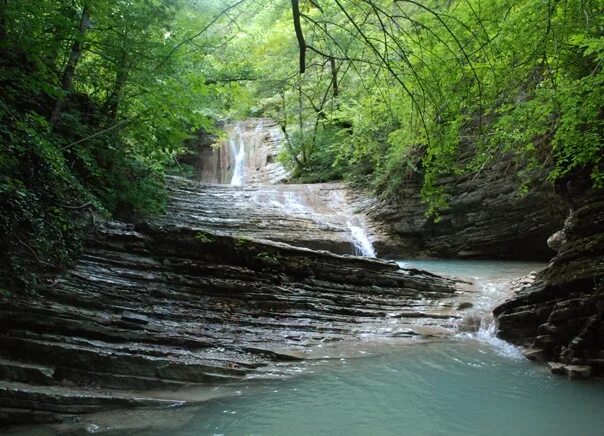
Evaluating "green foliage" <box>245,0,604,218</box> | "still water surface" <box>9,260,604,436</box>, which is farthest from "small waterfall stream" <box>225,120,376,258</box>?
"still water surface" <box>9,260,604,436</box>

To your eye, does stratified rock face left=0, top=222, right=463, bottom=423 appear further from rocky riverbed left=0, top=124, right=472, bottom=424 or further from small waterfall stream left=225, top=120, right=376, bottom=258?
small waterfall stream left=225, top=120, right=376, bottom=258

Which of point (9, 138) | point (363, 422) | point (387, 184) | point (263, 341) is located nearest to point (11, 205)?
point (9, 138)

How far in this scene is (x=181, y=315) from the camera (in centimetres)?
666

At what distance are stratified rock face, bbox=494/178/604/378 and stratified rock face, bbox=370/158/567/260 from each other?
4.92 m

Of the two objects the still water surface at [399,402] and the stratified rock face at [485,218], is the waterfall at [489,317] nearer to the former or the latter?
the still water surface at [399,402]

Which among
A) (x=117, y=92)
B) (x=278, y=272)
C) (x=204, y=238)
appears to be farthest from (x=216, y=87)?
(x=278, y=272)

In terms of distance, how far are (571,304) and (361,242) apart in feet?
26.4

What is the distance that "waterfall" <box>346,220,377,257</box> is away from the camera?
13.4m

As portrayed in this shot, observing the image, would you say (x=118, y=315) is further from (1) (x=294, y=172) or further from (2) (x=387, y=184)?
(1) (x=294, y=172)

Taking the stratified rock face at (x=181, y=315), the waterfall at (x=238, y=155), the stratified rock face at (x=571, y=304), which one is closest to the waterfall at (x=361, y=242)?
the stratified rock face at (x=181, y=315)

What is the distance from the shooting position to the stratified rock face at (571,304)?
555cm

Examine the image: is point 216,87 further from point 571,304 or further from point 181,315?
point 571,304

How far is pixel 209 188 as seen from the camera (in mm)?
16312

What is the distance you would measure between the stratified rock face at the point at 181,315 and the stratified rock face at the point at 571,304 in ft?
3.94
